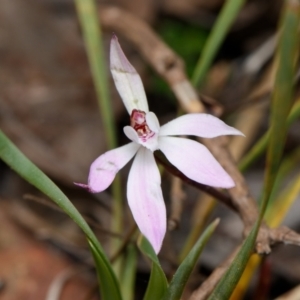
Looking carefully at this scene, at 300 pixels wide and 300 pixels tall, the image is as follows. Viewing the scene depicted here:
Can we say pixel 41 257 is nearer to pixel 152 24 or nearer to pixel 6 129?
pixel 6 129

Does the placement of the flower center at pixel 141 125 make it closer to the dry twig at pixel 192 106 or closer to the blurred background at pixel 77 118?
the dry twig at pixel 192 106

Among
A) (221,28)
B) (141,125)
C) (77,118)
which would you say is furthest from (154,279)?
(77,118)

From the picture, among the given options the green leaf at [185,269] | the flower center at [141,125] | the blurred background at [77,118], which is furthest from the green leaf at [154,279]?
the blurred background at [77,118]

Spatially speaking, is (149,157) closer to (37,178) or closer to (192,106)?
(37,178)

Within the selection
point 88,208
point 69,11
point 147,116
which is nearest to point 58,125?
point 88,208

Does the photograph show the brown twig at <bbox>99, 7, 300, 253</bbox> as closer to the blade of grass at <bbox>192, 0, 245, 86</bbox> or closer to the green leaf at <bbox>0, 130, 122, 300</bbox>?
the blade of grass at <bbox>192, 0, 245, 86</bbox>

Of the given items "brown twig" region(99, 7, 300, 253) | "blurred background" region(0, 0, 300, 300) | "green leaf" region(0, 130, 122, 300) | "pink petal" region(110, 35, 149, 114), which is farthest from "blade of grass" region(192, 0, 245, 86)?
"green leaf" region(0, 130, 122, 300)
